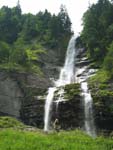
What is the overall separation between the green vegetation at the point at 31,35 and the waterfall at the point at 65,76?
142 centimetres

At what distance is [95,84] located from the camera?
155 ft

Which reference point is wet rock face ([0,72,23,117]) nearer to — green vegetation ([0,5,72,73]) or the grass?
green vegetation ([0,5,72,73])

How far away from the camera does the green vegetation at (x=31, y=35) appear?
61.1 m

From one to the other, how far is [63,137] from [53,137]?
462 millimetres

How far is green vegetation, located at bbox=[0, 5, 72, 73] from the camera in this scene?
61.1 metres

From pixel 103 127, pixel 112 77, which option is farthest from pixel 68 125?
pixel 112 77

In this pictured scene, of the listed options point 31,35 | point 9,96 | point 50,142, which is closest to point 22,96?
point 9,96

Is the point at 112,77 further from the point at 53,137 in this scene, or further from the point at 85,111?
the point at 53,137

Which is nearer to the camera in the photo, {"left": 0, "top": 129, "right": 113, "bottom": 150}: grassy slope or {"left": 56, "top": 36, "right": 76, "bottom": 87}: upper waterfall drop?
{"left": 0, "top": 129, "right": 113, "bottom": 150}: grassy slope

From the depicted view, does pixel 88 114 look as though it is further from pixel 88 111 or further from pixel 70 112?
pixel 70 112

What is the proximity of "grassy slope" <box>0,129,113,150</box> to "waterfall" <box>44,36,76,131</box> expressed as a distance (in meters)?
24.3

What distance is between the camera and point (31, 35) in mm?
85250

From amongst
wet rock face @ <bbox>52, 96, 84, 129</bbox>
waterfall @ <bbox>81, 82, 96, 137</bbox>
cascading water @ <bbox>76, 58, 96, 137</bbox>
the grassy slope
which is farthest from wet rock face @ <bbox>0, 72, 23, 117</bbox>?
the grassy slope

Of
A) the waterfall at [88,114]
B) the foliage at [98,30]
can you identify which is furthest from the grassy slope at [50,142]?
the foliage at [98,30]
